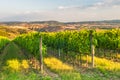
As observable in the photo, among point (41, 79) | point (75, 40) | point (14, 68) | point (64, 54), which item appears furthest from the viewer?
point (64, 54)

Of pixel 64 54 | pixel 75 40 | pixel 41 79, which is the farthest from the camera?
pixel 64 54

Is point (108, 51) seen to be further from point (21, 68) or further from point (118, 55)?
point (21, 68)

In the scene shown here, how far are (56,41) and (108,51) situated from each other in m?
10.5

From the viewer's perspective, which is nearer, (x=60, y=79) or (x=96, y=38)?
(x=60, y=79)

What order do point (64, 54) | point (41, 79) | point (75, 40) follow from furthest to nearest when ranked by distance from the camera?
point (64, 54) < point (75, 40) < point (41, 79)

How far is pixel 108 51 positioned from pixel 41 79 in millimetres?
34102

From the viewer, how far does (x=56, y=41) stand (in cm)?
6606

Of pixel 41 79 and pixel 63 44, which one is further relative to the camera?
pixel 63 44

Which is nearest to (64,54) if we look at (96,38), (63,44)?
(63,44)

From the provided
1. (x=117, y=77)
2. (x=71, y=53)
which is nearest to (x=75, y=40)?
(x=71, y=53)

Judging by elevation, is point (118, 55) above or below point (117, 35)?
below

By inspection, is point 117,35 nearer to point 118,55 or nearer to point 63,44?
point 118,55

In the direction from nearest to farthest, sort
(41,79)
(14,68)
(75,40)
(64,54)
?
(41,79), (14,68), (75,40), (64,54)

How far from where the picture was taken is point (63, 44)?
6191cm
